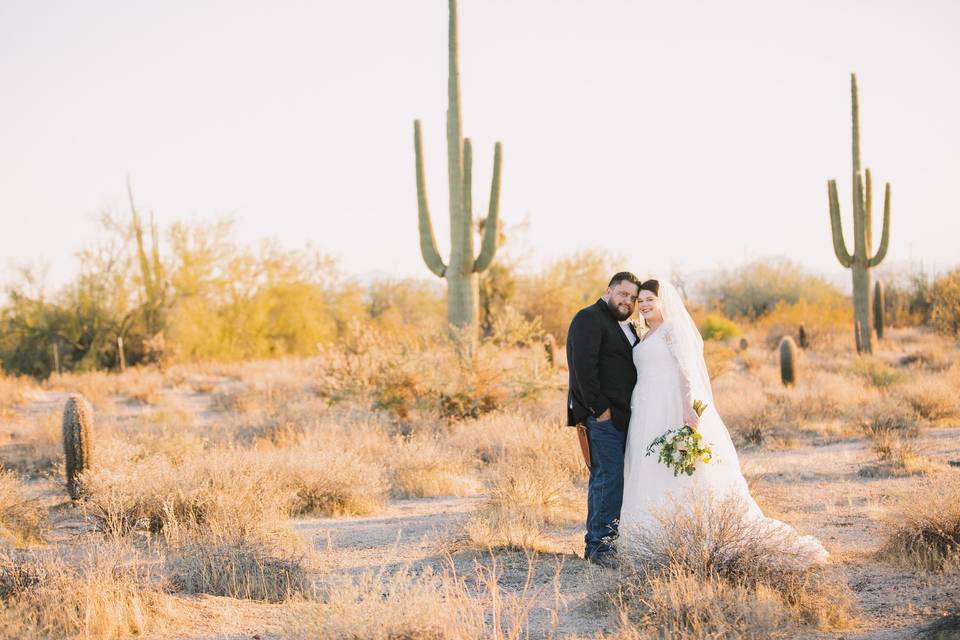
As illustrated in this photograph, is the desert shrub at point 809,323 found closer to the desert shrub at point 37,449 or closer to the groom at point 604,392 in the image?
the desert shrub at point 37,449

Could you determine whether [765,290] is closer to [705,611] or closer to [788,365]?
[788,365]

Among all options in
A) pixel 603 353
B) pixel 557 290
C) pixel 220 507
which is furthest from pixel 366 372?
pixel 557 290

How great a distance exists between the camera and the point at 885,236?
21641mm

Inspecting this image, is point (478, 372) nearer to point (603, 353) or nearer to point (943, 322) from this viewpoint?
point (603, 353)

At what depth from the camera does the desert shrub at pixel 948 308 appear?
84.9 feet

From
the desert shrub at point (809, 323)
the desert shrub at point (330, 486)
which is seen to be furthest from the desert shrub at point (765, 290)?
the desert shrub at point (330, 486)

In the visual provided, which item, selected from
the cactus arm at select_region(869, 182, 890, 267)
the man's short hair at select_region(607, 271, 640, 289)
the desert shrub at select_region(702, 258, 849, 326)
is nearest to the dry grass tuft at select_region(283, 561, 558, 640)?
the man's short hair at select_region(607, 271, 640, 289)

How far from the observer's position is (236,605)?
5.51m

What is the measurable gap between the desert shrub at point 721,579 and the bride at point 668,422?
10cm

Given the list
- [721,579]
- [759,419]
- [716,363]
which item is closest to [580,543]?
[721,579]

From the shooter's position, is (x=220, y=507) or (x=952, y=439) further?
(x=952, y=439)

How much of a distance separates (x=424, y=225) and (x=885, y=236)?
1248cm

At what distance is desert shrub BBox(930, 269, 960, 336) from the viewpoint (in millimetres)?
25875

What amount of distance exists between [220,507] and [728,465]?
4.10 m
